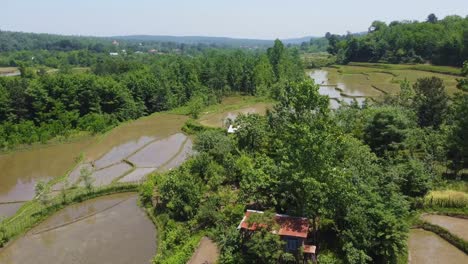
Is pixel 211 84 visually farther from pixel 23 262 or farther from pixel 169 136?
pixel 23 262

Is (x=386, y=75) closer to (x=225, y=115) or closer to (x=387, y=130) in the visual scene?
(x=225, y=115)

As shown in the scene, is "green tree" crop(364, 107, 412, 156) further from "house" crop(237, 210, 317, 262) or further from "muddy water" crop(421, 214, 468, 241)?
"house" crop(237, 210, 317, 262)

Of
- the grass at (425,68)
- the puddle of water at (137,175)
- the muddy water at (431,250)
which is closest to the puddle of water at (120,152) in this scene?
the puddle of water at (137,175)

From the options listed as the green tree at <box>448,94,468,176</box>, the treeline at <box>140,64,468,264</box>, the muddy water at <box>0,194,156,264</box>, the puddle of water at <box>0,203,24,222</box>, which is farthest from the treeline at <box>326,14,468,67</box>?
the puddle of water at <box>0,203,24,222</box>

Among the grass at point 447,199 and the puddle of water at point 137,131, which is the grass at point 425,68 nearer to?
the puddle of water at point 137,131

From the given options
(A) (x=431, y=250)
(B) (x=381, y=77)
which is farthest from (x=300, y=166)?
(B) (x=381, y=77)
